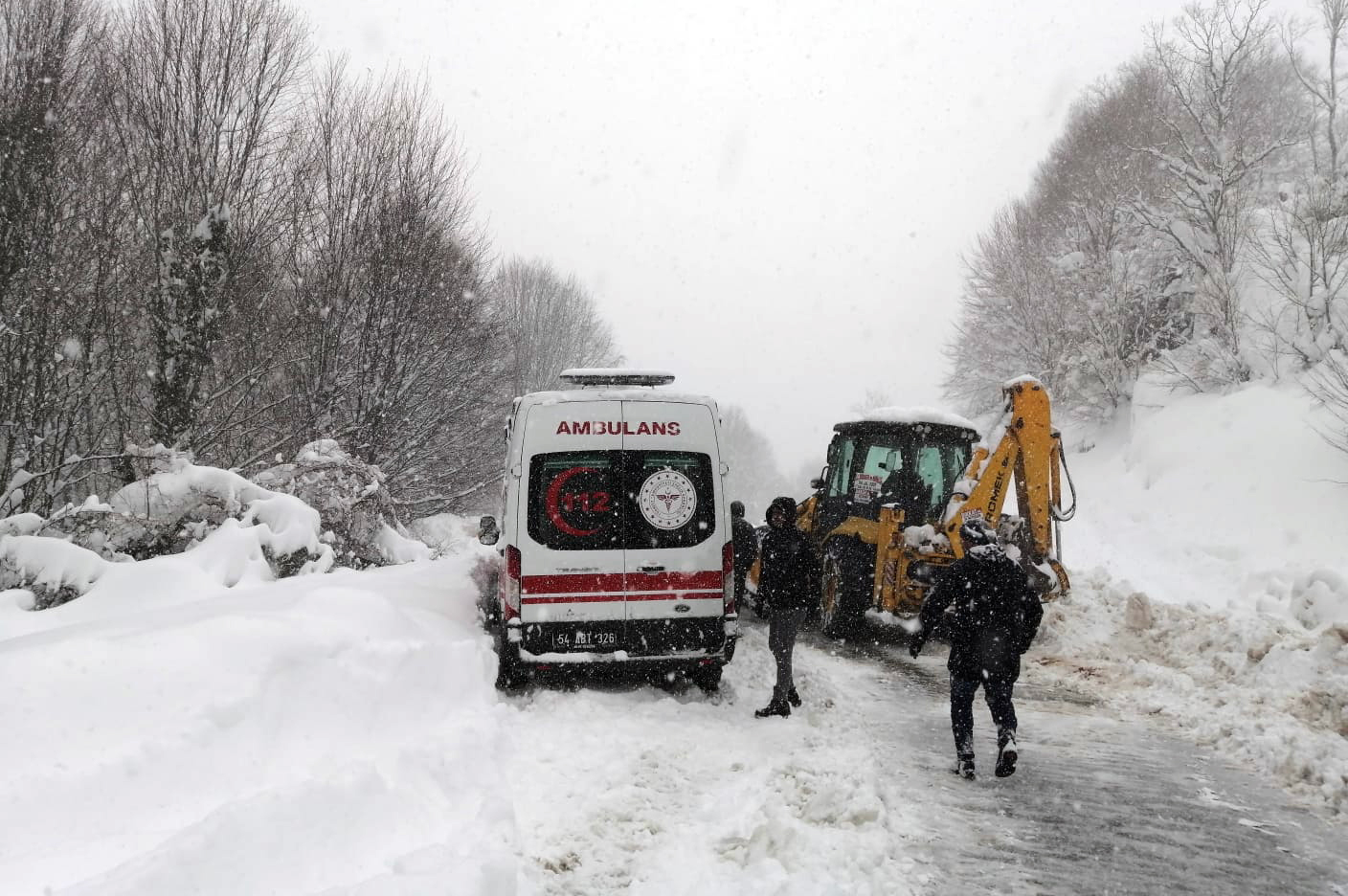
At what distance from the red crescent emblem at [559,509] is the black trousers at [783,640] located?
1.72 metres

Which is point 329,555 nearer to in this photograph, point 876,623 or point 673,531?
point 673,531

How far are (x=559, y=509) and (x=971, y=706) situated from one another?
351 cm

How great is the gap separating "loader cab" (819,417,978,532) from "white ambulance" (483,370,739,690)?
13.9ft

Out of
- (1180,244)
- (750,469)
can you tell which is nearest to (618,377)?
(1180,244)

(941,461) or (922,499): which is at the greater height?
(941,461)

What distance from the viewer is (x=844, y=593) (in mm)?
10430

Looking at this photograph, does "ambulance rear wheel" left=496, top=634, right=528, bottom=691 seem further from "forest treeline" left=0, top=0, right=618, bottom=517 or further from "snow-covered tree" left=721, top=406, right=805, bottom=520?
"snow-covered tree" left=721, top=406, right=805, bottom=520

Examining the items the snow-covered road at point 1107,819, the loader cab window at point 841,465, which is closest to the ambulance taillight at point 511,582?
the snow-covered road at point 1107,819

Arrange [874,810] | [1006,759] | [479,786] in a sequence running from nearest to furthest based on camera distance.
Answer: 1. [874,810]
2. [479,786]
3. [1006,759]

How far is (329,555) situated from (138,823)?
5.76 meters

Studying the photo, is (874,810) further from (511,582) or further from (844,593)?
(844,593)

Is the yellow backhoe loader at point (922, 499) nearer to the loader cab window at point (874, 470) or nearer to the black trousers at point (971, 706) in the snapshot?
the loader cab window at point (874, 470)

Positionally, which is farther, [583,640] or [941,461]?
[941,461]

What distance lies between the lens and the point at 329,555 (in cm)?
903
